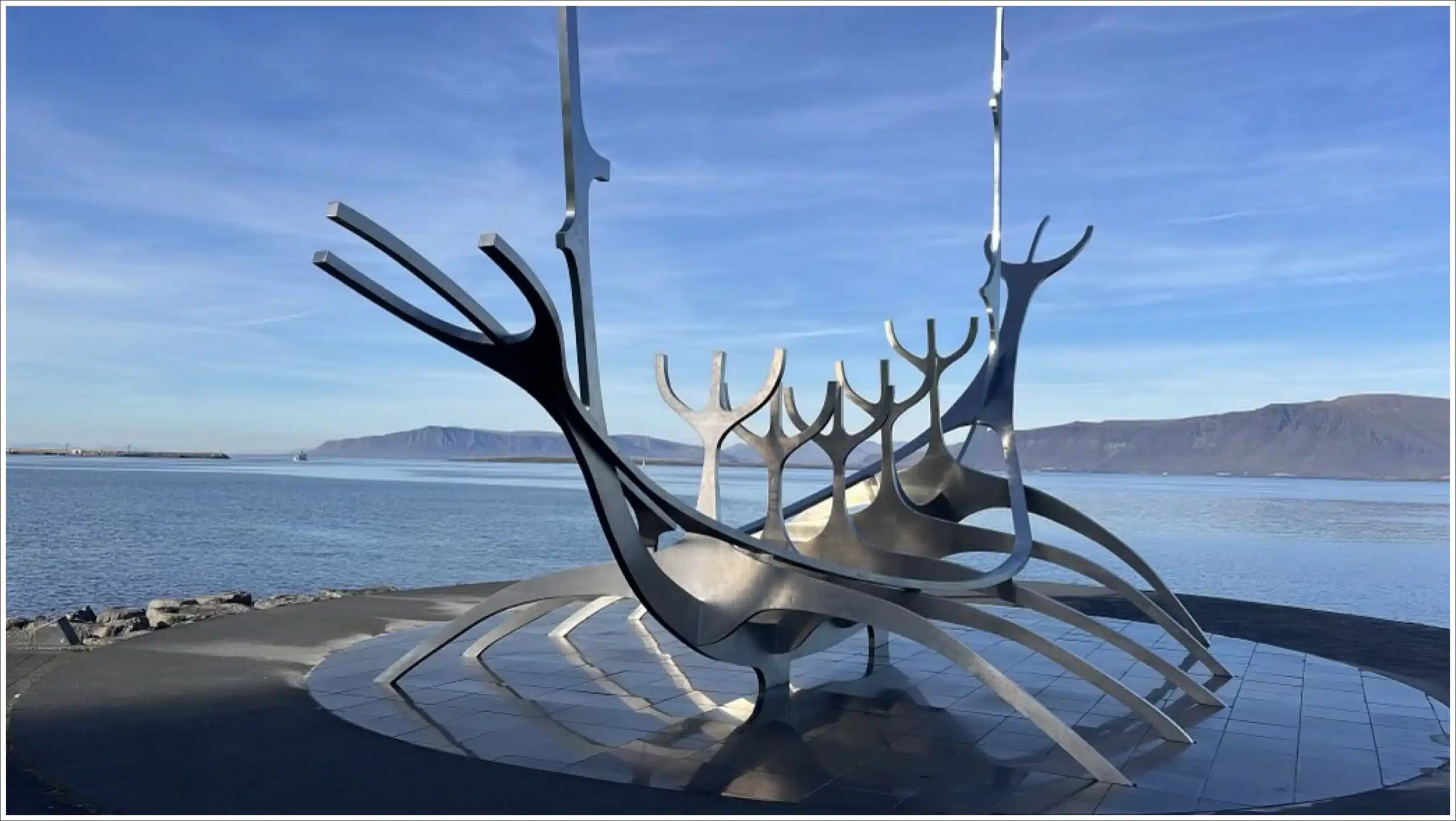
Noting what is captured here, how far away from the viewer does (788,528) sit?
13.9 m

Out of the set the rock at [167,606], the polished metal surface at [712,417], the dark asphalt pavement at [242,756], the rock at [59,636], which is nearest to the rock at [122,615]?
the rock at [167,606]

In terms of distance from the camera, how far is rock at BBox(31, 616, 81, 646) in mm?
14219

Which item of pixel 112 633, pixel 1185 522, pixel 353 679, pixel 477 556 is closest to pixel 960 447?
pixel 353 679

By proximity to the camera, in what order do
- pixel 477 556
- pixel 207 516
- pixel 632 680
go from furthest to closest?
1. pixel 207 516
2. pixel 477 556
3. pixel 632 680

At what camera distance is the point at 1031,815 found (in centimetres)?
811

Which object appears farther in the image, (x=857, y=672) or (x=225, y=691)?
(x=857, y=672)

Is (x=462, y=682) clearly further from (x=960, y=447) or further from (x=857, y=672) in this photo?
(x=960, y=447)

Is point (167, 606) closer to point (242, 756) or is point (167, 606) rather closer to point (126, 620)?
point (126, 620)

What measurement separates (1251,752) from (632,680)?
613cm

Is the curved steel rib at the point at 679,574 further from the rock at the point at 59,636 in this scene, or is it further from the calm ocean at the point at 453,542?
the calm ocean at the point at 453,542

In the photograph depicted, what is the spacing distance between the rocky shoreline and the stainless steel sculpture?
504 cm

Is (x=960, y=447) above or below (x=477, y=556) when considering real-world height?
above

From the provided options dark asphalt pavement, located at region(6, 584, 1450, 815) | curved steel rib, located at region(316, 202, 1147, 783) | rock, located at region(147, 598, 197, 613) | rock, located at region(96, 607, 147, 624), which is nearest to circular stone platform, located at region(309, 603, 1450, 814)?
dark asphalt pavement, located at region(6, 584, 1450, 815)

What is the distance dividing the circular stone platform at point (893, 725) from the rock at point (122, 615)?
12.7ft
